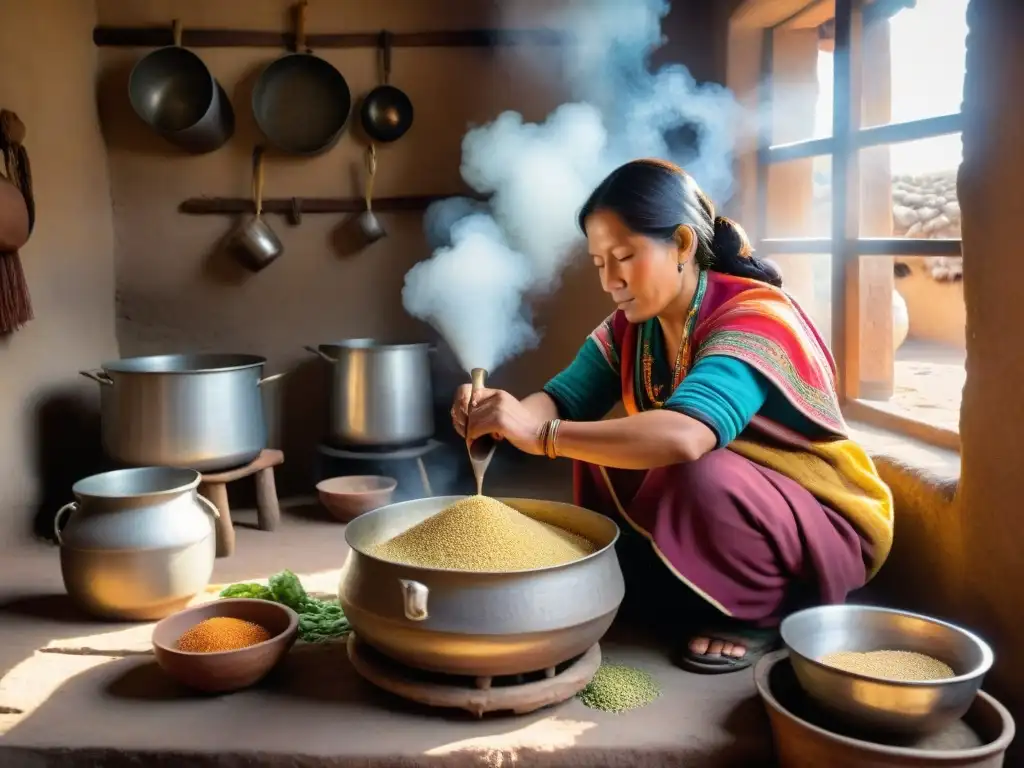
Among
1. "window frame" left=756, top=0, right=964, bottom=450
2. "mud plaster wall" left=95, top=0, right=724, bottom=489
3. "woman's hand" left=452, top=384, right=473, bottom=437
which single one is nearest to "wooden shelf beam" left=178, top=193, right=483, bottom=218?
"mud plaster wall" left=95, top=0, right=724, bottom=489

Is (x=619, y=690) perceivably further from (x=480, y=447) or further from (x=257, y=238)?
(x=257, y=238)

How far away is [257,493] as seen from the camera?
3266 millimetres

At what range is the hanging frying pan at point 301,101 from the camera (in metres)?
3.68

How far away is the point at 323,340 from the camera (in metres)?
3.87

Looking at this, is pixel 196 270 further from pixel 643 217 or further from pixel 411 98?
pixel 643 217

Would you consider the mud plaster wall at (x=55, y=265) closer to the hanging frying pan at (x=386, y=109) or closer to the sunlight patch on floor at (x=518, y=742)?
the hanging frying pan at (x=386, y=109)

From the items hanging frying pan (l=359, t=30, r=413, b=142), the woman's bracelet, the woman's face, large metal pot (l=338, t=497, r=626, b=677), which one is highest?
hanging frying pan (l=359, t=30, r=413, b=142)

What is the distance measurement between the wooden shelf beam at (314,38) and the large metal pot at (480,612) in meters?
2.62

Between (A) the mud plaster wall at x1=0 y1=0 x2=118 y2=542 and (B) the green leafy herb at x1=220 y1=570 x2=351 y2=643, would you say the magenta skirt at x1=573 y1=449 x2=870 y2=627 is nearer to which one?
(B) the green leafy herb at x1=220 y1=570 x2=351 y2=643

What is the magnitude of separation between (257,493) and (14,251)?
115 centimetres

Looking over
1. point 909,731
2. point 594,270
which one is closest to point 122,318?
point 594,270

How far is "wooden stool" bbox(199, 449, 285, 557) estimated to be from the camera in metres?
2.96

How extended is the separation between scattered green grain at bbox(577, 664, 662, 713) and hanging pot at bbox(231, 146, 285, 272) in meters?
2.47

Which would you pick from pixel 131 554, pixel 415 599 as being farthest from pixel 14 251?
pixel 415 599
